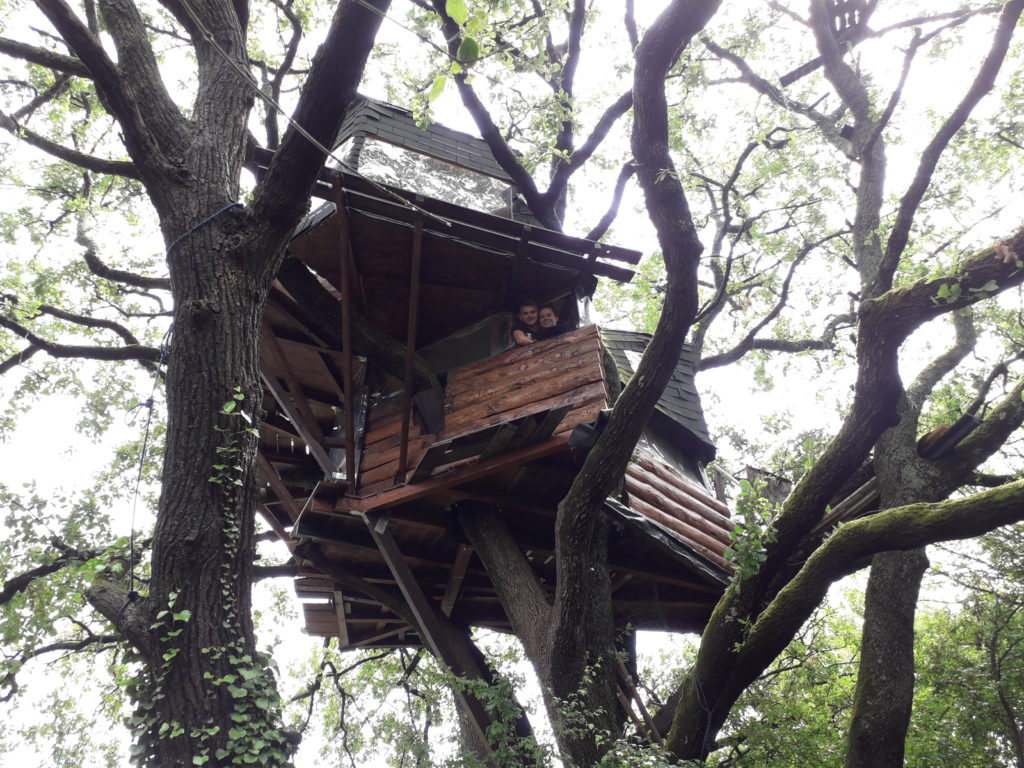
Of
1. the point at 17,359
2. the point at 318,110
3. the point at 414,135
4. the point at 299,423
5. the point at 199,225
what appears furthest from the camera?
the point at 414,135

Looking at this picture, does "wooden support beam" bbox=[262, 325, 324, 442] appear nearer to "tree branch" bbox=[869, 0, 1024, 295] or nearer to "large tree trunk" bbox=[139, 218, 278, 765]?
"large tree trunk" bbox=[139, 218, 278, 765]

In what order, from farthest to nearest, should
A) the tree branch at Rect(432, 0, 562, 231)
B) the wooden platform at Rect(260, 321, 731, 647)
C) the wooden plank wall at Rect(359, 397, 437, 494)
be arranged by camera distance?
1. the tree branch at Rect(432, 0, 562, 231)
2. the wooden plank wall at Rect(359, 397, 437, 494)
3. the wooden platform at Rect(260, 321, 731, 647)

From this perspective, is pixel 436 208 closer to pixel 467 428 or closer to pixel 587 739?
pixel 467 428

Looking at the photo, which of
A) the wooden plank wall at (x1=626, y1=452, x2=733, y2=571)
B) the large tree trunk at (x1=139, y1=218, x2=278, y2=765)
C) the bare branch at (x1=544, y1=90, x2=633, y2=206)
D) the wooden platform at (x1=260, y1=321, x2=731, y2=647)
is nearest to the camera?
the large tree trunk at (x1=139, y1=218, x2=278, y2=765)

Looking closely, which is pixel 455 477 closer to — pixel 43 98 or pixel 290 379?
pixel 290 379

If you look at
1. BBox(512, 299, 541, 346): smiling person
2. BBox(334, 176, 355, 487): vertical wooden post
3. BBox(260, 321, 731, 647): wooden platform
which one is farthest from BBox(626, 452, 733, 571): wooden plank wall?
BBox(334, 176, 355, 487): vertical wooden post

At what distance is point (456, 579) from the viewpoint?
857 centimetres

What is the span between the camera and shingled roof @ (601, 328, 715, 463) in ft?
33.5

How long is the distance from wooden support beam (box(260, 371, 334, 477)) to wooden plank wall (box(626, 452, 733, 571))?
3.32 metres

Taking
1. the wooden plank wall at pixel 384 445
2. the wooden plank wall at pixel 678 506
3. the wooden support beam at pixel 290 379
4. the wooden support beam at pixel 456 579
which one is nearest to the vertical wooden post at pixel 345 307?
the wooden plank wall at pixel 384 445

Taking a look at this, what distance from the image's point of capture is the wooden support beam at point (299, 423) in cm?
828

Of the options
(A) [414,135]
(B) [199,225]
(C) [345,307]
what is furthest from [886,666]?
(A) [414,135]

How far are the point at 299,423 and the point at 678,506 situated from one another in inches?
169

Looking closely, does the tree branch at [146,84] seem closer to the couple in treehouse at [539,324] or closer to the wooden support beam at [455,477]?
the wooden support beam at [455,477]
